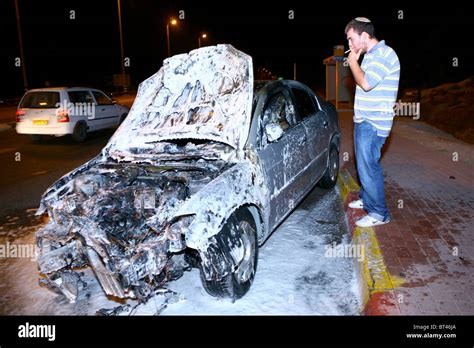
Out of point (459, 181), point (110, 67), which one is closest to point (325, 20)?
point (110, 67)

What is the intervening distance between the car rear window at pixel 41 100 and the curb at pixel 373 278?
958 cm

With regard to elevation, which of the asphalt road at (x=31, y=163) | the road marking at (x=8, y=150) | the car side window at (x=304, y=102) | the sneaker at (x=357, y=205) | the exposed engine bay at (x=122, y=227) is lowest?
the asphalt road at (x=31, y=163)

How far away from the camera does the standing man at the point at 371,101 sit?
445cm

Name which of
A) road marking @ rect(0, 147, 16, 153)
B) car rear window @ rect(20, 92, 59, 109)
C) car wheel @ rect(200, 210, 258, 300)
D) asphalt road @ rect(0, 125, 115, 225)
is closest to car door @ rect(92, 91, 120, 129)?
asphalt road @ rect(0, 125, 115, 225)

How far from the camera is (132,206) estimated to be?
3820 millimetres

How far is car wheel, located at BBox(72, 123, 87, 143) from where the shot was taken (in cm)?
1247

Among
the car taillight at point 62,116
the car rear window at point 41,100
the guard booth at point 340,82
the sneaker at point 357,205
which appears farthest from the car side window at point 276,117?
the guard booth at point 340,82

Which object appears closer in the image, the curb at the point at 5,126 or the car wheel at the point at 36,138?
the car wheel at the point at 36,138

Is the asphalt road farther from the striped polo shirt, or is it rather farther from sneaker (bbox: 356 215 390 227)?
the striped polo shirt

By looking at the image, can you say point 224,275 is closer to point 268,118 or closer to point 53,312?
point 53,312

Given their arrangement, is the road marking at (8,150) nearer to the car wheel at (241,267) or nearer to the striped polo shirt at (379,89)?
the car wheel at (241,267)

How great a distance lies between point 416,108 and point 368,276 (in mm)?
13255

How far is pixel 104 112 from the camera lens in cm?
1368

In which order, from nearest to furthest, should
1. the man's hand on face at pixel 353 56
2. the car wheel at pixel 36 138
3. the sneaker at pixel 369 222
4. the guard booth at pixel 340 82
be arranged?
1. the man's hand on face at pixel 353 56
2. the sneaker at pixel 369 222
3. the car wheel at pixel 36 138
4. the guard booth at pixel 340 82
